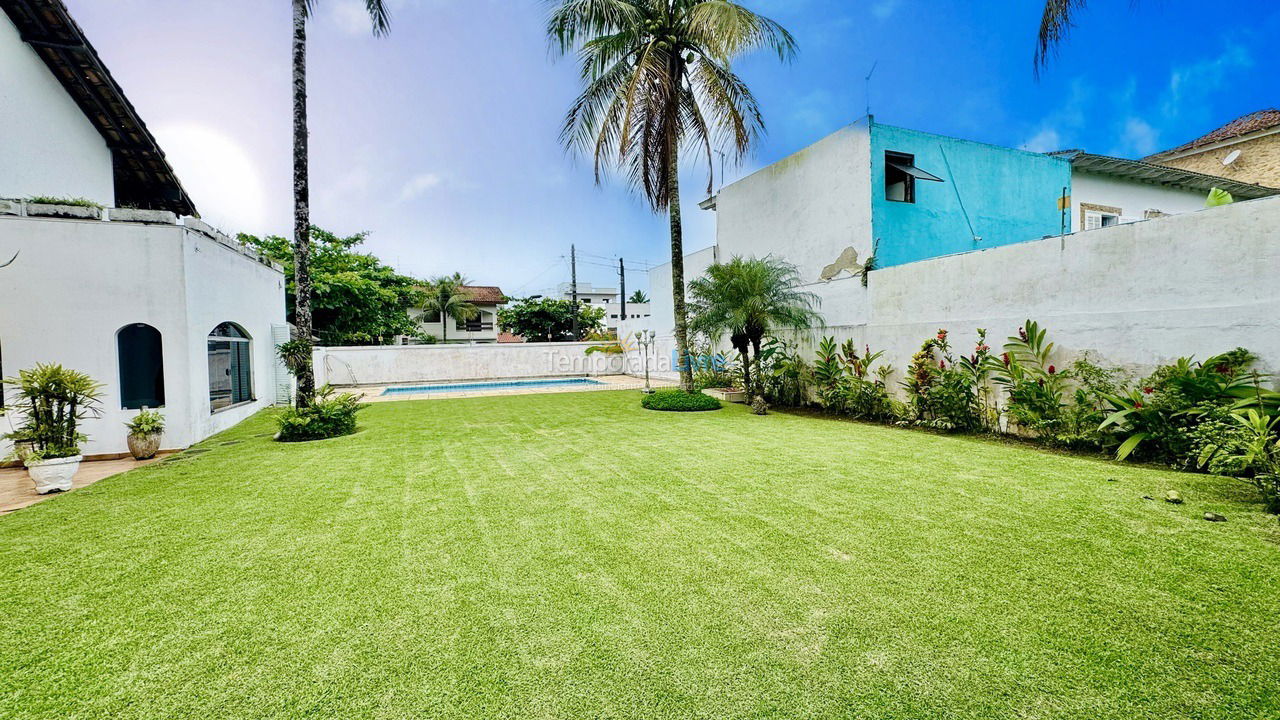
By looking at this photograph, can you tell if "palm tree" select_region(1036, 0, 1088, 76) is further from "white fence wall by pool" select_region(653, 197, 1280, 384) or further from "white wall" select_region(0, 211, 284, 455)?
"white wall" select_region(0, 211, 284, 455)

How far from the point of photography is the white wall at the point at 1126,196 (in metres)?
13.9

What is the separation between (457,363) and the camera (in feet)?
69.4

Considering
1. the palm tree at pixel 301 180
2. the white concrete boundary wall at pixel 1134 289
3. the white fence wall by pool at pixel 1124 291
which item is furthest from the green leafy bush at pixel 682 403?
the palm tree at pixel 301 180

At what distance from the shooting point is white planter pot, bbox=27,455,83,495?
213 inches

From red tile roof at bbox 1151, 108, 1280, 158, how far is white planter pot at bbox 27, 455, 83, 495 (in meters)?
27.9

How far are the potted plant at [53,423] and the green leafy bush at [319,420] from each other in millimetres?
2267

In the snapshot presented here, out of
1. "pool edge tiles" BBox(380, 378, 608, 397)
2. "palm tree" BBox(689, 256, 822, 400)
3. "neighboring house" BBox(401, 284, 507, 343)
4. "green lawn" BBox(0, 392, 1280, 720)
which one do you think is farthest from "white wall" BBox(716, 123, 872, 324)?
"neighboring house" BBox(401, 284, 507, 343)

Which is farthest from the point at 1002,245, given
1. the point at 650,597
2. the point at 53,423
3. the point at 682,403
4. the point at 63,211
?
the point at 63,211

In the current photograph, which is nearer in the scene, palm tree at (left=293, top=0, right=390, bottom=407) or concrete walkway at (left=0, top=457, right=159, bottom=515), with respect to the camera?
concrete walkway at (left=0, top=457, right=159, bottom=515)

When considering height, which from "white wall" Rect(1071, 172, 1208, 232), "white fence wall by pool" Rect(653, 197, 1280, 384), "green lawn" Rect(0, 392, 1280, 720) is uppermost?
"white wall" Rect(1071, 172, 1208, 232)

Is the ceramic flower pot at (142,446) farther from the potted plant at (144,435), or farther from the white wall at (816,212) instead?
the white wall at (816,212)

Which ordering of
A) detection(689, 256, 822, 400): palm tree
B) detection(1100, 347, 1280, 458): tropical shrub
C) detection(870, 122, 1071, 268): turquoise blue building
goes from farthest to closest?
detection(870, 122, 1071, 268): turquoise blue building → detection(689, 256, 822, 400): palm tree → detection(1100, 347, 1280, 458): tropical shrub

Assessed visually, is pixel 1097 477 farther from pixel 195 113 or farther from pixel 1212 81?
pixel 195 113

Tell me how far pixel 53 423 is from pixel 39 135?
640 centimetres
